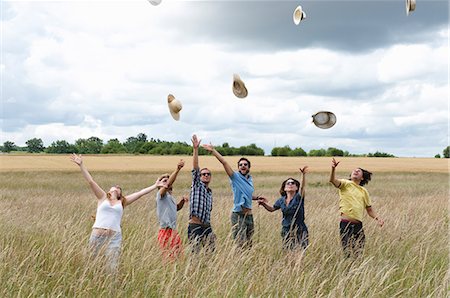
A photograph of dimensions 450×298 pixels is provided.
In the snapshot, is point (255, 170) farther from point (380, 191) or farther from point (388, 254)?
point (388, 254)

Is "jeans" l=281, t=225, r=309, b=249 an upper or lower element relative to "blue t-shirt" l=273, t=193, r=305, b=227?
lower

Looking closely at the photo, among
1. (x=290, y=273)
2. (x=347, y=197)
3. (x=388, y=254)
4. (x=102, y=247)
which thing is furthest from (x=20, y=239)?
(x=388, y=254)

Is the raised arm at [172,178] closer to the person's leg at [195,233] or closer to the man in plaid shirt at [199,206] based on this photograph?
the man in plaid shirt at [199,206]

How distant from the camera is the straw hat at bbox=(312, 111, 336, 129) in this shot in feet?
26.4

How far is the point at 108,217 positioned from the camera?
629 cm

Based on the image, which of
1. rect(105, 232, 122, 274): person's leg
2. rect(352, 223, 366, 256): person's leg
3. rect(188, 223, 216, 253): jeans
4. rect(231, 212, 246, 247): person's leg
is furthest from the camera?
rect(231, 212, 246, 247): person's leg

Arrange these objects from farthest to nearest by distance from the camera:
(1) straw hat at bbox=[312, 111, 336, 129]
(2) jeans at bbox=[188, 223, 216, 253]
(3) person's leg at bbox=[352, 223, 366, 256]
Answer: (1) straw hat at bbox=[312, 111, 336, 129] < (3) person's leg at bbox=[352, 223, 366, 256] < (2) jeans at bbox=[188, 223, 216, 253]

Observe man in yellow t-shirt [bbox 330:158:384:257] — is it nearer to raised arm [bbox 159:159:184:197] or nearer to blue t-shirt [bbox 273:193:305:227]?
blue t-shirt [bbox 273:193:305:227]

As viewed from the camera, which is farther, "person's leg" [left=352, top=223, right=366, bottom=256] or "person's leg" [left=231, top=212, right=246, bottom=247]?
"person's leg" [left=231, top=212, right=246, bottom=247]

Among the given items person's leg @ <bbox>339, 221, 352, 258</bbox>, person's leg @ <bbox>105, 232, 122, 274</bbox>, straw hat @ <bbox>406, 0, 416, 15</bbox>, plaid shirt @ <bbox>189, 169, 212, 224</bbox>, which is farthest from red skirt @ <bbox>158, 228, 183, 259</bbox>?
straw hat @ <bbox>406, 0, 416, 15</bbox>

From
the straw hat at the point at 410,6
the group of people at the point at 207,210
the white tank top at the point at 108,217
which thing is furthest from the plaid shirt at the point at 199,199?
the straw hat at the point at 410,6

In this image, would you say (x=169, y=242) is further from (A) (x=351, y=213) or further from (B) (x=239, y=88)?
(A) (x=351, y=213)

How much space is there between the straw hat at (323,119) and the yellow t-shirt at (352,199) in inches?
36.6

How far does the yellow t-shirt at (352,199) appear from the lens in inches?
296
